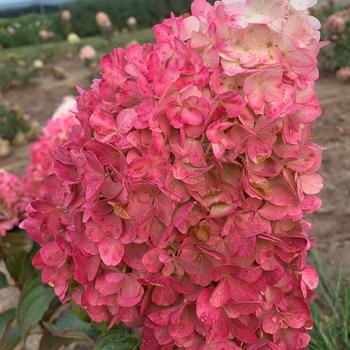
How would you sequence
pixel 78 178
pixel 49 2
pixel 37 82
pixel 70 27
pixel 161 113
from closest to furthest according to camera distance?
pixel 161 113, pixel 78 178, pixel 37 82, pixel 70 27, pixel 49 2

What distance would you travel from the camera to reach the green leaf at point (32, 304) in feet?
5.20

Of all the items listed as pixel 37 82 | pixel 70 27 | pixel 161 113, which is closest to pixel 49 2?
pixel 70 27

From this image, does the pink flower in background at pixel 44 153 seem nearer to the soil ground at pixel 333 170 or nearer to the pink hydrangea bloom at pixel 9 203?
the pink hydrangea bloom at pixel 9 203

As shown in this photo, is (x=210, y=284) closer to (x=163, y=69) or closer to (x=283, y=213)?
(x=283, y=213)

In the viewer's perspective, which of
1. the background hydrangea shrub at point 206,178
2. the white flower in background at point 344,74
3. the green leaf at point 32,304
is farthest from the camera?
the white flower in background at point 344,74

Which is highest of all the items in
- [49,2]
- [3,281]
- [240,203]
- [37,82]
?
[240,203]

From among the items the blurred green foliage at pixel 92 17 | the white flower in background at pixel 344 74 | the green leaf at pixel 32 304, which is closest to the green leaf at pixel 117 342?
the green leaf at pixel 32 304

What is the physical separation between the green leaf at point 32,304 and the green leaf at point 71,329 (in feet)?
0.15

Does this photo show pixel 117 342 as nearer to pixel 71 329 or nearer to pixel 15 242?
pixel 71 329

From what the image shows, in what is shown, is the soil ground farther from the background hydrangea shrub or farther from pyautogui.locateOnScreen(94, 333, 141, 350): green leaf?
pyautogui.locateOnScreen(94, 333, 141, 350): green leaf

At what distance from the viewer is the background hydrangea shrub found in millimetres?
847

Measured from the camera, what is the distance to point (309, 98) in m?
0.90

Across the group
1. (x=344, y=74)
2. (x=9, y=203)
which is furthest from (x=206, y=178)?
(x=344, y=74)

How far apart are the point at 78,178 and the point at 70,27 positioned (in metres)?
11.6
